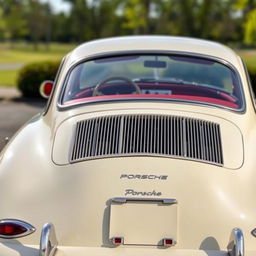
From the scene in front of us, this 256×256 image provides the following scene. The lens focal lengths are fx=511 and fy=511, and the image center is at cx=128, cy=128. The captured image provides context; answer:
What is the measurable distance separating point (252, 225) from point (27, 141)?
159 cm

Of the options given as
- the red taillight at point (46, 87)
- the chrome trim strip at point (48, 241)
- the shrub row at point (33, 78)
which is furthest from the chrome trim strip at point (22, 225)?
the shrub row at point (33, 78)

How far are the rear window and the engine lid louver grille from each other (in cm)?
59

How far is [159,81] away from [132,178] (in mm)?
1920

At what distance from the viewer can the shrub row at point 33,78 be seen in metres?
13.6

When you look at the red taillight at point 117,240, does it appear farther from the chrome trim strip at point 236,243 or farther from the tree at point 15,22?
the tree at point 15,22

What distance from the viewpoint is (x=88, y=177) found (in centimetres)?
296

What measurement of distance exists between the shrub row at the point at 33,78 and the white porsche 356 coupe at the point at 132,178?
984 centimetres

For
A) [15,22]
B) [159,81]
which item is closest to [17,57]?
[15,22]

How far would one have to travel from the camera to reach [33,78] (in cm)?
1367

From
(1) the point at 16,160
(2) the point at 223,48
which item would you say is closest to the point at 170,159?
(1) the point at 16,160

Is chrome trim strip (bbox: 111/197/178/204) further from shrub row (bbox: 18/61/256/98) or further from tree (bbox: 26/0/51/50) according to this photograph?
tree (bbox: 26/0/51/50)

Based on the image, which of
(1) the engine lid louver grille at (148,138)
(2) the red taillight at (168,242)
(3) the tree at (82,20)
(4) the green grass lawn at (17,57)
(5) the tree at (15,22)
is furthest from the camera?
(3) the tree at (82,20)

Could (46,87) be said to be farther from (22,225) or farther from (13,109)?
(13,109)

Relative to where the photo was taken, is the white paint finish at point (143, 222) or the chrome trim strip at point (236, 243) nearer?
the chrome trim strip at point (236, 243)
